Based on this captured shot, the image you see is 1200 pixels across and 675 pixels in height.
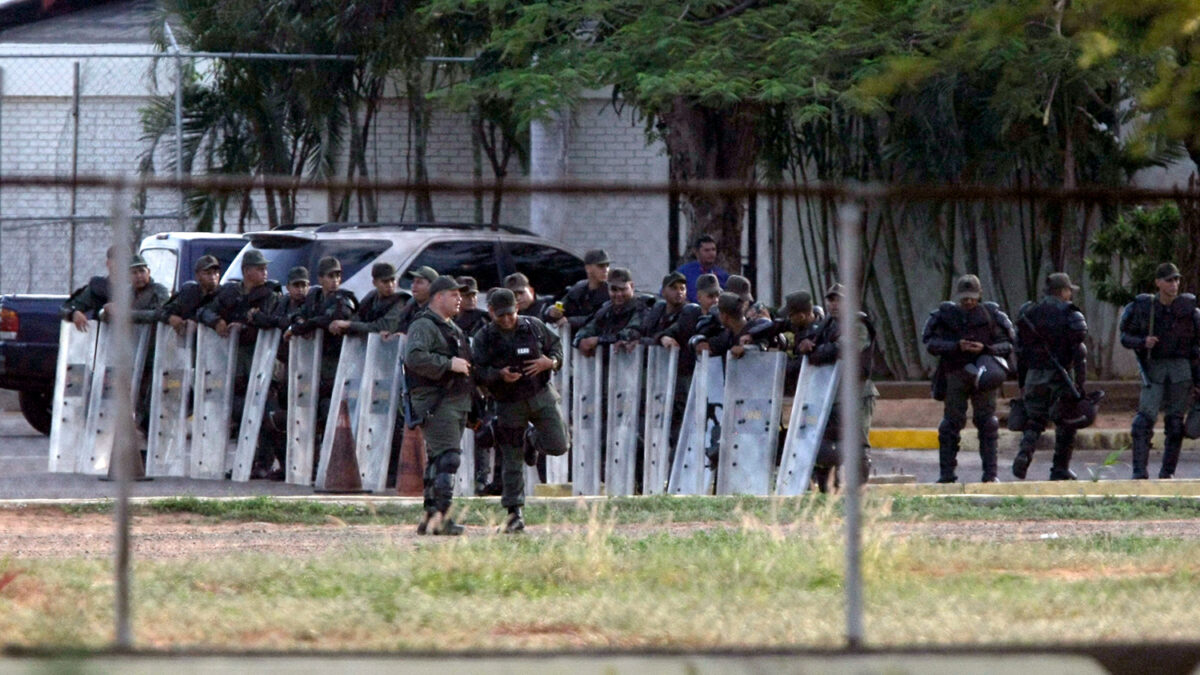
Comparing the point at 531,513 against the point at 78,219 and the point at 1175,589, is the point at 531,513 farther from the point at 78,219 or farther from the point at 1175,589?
the point at 78,219

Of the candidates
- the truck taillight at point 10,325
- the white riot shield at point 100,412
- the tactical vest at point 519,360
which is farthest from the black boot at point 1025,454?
the truck taillight at point 10,325

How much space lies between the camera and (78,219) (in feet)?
53.9

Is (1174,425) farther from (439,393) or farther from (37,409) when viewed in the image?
(37,409)

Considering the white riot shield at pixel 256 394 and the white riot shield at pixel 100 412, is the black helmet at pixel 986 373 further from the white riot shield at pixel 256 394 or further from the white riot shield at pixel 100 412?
the white riot shield at pixel 100 412

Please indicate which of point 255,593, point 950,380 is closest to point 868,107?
point 950,380

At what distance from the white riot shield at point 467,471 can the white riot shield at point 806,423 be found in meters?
2.34

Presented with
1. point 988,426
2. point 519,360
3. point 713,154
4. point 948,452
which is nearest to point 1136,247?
point 713,154

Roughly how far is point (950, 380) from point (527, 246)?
3.98m

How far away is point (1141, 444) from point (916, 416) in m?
4.54

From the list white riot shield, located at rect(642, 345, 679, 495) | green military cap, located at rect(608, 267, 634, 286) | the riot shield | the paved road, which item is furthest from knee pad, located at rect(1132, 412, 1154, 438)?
the riot shield

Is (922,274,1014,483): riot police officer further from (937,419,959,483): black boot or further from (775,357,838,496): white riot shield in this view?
(775,357,838,496): white riot shield

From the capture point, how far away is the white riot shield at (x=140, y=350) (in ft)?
46.1

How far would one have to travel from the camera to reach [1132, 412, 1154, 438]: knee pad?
13.8 m

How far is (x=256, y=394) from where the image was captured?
13.7 m
